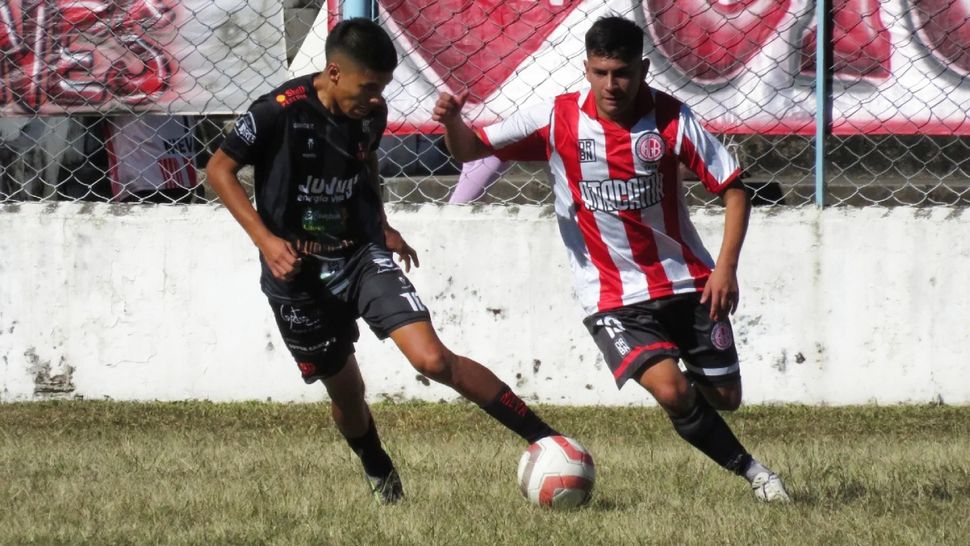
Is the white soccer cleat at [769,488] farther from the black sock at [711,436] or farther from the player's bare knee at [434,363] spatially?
the player's bare knee at [434,363]

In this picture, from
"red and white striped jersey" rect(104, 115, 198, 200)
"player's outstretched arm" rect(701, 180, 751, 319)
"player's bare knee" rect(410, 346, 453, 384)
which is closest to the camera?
"player's bare knee" rect(410, 346, 453, 384)

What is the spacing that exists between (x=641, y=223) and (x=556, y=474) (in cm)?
96

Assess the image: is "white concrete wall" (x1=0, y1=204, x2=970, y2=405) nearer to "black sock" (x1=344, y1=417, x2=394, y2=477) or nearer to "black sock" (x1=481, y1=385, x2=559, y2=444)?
"black sock" (x1=344, y1=417, x2=394, y2=477)

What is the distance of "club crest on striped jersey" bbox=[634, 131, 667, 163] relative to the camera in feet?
15.9

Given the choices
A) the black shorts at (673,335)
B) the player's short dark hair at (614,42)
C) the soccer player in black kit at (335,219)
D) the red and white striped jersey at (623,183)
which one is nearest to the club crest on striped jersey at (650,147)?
the red and white striped jersey at (623,183)

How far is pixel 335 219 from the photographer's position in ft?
15.8

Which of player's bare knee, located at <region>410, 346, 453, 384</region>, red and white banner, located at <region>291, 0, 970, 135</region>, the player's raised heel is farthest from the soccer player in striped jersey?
red and white banner, located at <region>291, 0, 970, 135</region>

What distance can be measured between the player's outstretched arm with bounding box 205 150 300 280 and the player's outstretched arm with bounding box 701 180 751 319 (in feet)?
4.43

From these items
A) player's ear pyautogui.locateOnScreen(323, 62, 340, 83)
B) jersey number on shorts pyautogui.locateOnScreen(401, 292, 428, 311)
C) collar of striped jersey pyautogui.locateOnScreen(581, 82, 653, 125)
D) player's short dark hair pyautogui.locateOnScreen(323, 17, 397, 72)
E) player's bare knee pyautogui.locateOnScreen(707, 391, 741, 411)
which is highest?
player's short dark hair pyautogui.locateOnScreen(323, 17, 397, 72)

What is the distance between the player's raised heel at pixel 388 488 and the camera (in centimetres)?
489

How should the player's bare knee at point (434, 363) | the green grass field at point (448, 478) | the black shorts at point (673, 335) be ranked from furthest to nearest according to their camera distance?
the black shorts at point (673, 335) < the player's bare knee at point (434, 363) < the green grass field at point (448, 478)

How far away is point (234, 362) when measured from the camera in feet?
22.6

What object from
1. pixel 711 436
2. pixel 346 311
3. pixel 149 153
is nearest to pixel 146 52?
pixel 149 153

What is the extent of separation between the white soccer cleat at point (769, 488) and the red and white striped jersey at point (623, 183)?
26.6 inches
